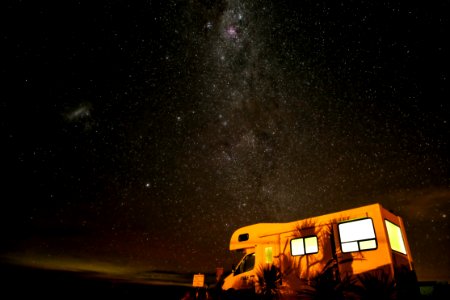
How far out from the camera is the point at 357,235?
7.42 metres

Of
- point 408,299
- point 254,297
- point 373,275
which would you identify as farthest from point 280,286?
point 408,299

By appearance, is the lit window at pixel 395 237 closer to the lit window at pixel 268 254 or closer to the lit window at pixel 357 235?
the lit window at pixel 357 235

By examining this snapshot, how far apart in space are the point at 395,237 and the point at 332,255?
1.97m

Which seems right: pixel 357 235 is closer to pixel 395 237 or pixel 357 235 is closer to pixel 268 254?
pixel 395 237

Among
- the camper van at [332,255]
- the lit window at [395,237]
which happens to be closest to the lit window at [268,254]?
the camper van at [332,255]

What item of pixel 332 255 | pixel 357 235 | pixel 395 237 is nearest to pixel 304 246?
pixel 332 255

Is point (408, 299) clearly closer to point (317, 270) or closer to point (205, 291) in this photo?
point (317, 270)

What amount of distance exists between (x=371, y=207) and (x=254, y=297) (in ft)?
14.6

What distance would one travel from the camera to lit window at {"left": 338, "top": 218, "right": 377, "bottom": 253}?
7.21 metres

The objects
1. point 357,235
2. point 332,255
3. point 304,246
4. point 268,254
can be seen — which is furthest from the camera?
point 268,254

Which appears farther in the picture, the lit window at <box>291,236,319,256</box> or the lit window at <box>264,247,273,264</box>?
the lit window at <box>264,247,273,264</box>

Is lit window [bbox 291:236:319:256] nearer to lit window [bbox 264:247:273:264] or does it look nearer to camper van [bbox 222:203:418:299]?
camper van [bbox 222:203:418:299]

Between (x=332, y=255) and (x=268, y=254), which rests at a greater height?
Result: (x=268, y=254)

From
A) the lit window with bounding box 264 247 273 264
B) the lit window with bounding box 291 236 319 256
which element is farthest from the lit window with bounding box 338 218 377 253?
the lit window with bounding box 264 247 273 264
